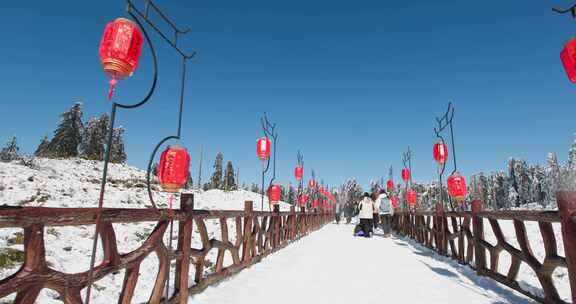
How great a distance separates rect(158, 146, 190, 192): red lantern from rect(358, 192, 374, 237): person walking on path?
354 inches

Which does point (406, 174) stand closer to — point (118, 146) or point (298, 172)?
point (298, 172)

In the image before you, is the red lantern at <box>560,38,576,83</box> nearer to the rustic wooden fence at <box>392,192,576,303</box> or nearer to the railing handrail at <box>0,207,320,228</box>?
the rustic wooden fence at <box>392,192,576,303</box>

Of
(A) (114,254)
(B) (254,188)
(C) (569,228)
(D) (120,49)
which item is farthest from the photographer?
(B) (254,188)

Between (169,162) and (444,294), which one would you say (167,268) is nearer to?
(169,162)

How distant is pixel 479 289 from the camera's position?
3.97 metres

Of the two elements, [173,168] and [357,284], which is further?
[357,284]

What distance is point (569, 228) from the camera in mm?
2619

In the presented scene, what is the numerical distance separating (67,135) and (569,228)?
46.1m

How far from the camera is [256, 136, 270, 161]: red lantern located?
31.2 ft

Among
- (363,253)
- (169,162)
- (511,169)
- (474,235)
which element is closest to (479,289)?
(474,235)

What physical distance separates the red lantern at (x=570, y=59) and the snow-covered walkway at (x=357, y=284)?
2.65 m

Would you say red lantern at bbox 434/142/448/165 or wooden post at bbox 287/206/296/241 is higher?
red lantern at bbox 434/142/448/165

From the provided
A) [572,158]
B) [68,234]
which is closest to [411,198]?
[68,234]

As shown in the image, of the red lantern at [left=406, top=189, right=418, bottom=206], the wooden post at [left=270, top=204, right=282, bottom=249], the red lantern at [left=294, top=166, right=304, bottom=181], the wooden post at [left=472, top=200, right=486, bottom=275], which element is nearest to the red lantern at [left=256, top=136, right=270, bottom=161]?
the wooden post at [left=270, top=204, right=282, bottom=249]
